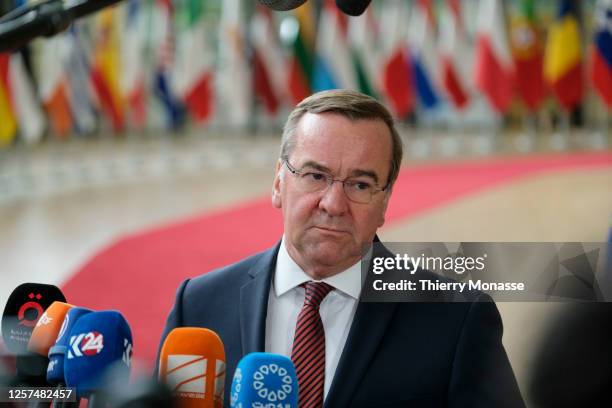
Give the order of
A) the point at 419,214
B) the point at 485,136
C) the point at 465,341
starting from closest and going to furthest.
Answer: the point at 465,341 < the point at 419,214 < the point at 485,136

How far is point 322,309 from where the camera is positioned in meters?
2.07

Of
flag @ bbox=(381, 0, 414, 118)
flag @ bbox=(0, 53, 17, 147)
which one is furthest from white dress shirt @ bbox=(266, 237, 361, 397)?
flag @ bbox=(381, 0, 414, 118)

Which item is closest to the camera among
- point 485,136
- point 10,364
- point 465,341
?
point 10,364

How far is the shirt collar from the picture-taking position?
6.77 ft

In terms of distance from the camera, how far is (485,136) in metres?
22.4

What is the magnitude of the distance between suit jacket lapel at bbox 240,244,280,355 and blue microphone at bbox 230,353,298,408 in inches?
16.6

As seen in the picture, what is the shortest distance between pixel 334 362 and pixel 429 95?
1720 cm

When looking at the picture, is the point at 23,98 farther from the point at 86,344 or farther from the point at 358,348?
the point at 86,344

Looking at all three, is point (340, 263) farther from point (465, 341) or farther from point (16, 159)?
point (16, 159)

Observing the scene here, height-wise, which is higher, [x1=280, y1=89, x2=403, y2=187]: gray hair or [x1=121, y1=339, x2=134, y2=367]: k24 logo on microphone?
[x1=280, y1=89, x2=403, y2=187]: gray hair

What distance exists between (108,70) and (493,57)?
252 inches

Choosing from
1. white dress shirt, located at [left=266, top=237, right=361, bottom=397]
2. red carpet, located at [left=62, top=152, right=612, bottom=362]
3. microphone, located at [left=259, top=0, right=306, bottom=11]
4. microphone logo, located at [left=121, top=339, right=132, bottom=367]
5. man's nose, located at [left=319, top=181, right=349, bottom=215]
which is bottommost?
red carpet, located at [left=62, top=152, right=612, bottom=362]

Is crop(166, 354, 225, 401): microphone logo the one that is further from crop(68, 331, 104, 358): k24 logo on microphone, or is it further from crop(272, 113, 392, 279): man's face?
crop(272, 113, 392, 279): man's face

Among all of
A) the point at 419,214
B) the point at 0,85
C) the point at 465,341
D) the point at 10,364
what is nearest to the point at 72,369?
the point at 10,364
